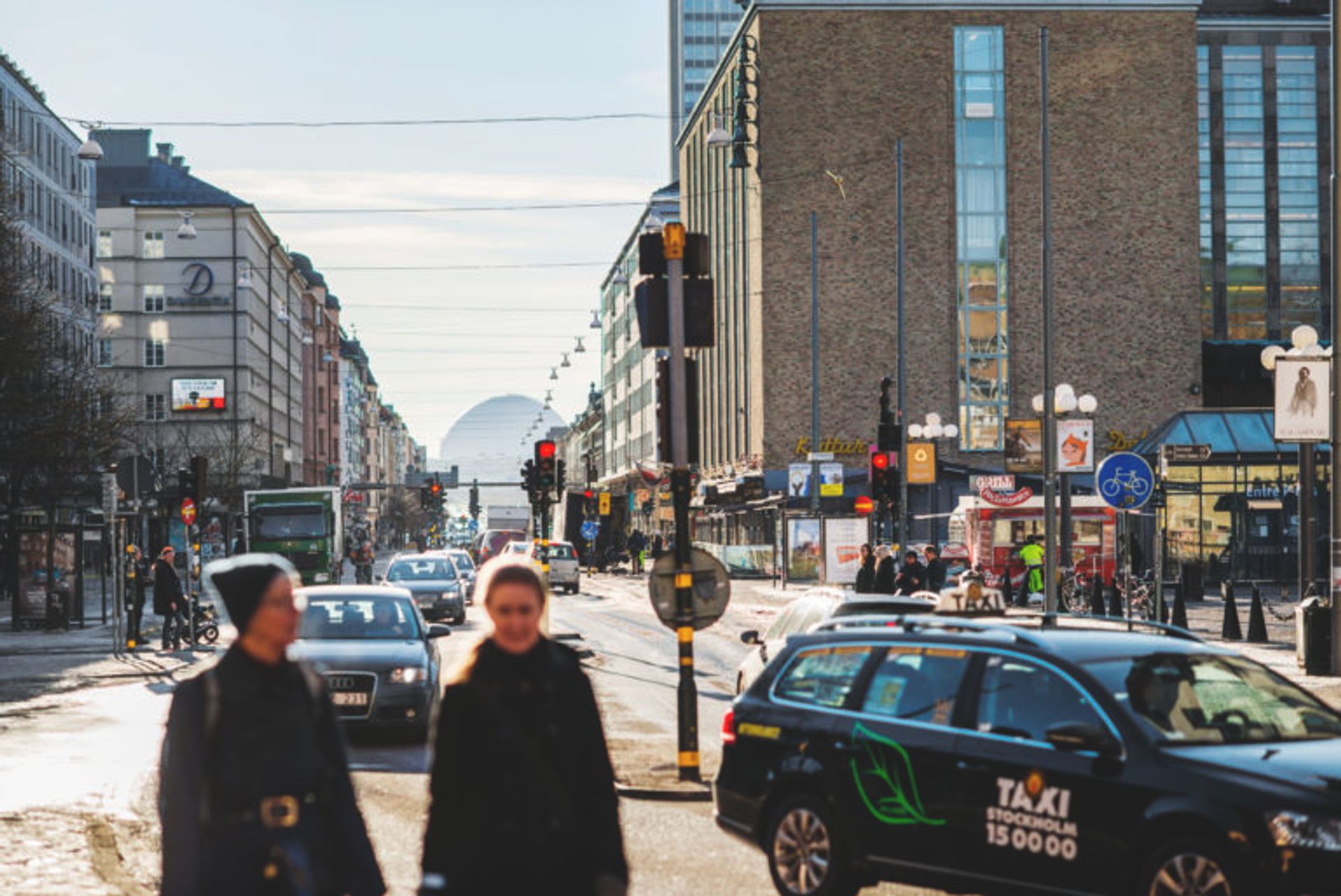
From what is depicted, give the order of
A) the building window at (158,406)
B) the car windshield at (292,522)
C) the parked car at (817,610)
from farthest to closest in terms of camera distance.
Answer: the building window at (158,406) < the car windshield at (292,522) < the parked car at (817,610)

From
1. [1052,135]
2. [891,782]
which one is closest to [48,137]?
[1052,135]

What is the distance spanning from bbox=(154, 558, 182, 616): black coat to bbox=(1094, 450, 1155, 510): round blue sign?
16.1 meters

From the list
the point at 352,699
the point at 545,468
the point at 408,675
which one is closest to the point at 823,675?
the point at 408,675

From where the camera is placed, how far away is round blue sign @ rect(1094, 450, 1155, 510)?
2247 cm

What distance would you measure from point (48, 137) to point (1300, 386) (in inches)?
2673

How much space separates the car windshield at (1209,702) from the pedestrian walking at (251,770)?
174 inches

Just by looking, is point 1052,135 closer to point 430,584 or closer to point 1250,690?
point 430,584

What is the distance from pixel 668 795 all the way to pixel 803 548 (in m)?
40.3

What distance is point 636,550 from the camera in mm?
77562

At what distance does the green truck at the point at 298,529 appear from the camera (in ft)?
182

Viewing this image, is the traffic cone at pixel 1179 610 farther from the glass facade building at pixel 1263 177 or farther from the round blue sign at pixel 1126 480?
the glass facade building at pixel 1263 177

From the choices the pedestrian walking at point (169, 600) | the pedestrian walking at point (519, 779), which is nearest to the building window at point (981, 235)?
the pedestrian walking at point (169, 600)

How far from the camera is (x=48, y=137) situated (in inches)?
3125

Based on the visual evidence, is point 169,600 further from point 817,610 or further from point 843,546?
point 817,610
